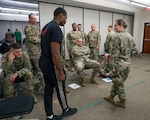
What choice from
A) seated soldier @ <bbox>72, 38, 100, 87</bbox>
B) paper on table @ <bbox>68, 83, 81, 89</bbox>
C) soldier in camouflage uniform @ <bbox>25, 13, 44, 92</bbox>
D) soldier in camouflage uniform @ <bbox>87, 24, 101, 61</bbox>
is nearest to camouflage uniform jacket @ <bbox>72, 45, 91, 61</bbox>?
seated soldier @ <bbox>72, 38, 100, 87</bbox>

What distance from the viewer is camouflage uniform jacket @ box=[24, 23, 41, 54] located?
2.99m

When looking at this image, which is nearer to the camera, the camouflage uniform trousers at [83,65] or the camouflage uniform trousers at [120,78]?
the camouflage uniform trousers at [120,78]

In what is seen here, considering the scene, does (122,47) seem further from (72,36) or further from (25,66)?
(72,36)

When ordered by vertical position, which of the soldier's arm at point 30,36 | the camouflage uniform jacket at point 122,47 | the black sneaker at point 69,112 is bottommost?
the black sneaker at point 69,112

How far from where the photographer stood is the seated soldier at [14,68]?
2266 mm

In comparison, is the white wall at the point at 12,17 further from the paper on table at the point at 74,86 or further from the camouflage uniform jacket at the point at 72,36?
the paper on table at the point at 74,86

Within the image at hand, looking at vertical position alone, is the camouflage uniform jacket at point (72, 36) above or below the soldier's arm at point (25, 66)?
above

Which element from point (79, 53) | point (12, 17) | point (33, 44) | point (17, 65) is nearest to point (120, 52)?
point (79, 53)

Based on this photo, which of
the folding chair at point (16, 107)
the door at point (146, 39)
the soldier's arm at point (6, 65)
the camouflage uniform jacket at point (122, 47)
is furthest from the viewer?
the door at point (146, 39)

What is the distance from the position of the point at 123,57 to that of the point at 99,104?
92cm

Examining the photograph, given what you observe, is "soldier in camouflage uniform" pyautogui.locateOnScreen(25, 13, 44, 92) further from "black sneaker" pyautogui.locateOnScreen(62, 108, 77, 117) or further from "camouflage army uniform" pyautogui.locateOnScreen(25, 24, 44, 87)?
"black sneaker" pyautogui.locateOnScreen(62, 108, 77, 117)

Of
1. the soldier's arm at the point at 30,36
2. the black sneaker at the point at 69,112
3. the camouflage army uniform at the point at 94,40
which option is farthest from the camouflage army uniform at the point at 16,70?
the camouflage army uniform at the point at 94,40

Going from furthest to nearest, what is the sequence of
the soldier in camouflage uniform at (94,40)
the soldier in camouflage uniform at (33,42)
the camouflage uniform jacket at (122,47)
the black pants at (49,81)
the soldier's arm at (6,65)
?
the soldier in camouflage uniform at (94,40), the soldier in camouflage uniform at (33,42), the soldier's arm at (6,65), the camouflage uniform jacket at (122,47), the black pants at (49,81)

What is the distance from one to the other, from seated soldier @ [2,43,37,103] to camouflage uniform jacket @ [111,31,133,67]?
147 centimetres
